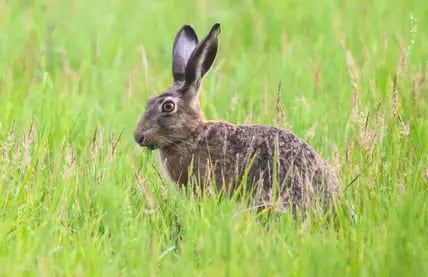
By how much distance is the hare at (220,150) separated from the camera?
19.4 feet

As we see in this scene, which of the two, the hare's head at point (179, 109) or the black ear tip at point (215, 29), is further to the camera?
the hare's head at point (179, 109)

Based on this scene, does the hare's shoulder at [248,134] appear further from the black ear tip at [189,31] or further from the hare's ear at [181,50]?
the black ear tip at [189,31]

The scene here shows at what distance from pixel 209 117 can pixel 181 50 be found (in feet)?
2.19

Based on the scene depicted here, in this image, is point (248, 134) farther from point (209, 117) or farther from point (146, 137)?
point (209, 117)

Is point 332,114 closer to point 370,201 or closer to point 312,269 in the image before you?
point 370,201

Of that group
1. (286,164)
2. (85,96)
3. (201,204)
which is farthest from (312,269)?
(85,96)

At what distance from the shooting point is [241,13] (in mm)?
10242

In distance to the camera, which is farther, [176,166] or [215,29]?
[176,166]

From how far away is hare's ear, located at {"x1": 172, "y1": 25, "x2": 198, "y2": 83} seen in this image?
6930 millimetres

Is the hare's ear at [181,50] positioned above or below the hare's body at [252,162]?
above

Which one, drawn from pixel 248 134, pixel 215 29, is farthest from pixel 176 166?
pixel 215 29

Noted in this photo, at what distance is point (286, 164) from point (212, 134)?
0.63 meters

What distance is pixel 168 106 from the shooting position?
261 inches

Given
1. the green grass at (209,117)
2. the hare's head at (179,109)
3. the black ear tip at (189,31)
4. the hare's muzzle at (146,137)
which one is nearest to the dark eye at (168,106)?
the hare's head at (179,109)
